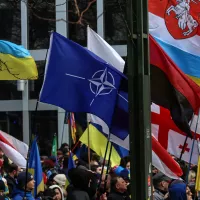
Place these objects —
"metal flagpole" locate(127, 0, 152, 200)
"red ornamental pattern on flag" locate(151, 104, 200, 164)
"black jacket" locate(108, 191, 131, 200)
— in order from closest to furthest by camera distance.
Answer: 1. "metal flagpole" locate(127, 0, 152, 200)
2. "black jacket" locate(108, 191, 131, 200)
3. "red ornamental pattern on flag" locate(151, 104, 200, 164)

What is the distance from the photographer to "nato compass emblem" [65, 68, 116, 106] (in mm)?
8203

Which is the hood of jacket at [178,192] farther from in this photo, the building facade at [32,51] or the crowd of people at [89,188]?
the building facade at [32,51]

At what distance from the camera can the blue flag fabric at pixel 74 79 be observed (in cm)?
838

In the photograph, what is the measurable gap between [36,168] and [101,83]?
2.62 meters

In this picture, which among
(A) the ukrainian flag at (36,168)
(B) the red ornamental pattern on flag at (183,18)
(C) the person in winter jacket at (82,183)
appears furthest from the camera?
(A) the ukrainian flag at (36,168)

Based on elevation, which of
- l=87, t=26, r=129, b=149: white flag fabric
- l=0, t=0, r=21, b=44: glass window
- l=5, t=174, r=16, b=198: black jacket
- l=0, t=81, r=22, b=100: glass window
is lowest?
l=0, t=81, r=22, b=100: glass window

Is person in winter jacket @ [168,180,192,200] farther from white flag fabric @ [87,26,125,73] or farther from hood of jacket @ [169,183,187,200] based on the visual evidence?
white flag fabric @ [87,26,125,73]

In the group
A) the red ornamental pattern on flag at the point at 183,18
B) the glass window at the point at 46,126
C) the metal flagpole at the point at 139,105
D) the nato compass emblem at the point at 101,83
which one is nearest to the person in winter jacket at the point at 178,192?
the nato compass emblem at the point at 101,83

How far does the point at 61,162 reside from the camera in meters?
14.5

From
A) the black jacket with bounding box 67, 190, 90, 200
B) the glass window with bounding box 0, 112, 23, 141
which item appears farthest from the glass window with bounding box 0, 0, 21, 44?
the black jacket with bounding box 67, 190, 90, 200

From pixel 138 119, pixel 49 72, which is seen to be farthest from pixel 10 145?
pixel 138 119

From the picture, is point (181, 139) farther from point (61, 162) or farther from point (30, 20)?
point (30, 20)

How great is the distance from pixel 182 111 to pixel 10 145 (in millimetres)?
3820

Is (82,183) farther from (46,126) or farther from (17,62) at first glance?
(46,126)
